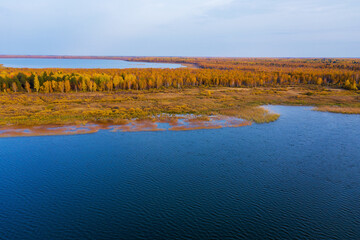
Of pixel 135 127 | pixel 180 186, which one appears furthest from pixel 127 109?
pixel 180 186

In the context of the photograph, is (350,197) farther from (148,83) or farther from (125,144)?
(148,83)

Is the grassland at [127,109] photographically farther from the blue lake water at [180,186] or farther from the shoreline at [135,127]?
the blue lake water at [180,186]

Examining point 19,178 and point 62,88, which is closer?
point 19,178

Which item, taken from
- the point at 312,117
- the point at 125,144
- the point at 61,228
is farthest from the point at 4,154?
the point at 312,117

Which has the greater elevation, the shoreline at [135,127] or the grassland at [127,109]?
the grassland at [127,109]

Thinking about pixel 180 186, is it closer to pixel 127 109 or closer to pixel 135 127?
pixel 135 127

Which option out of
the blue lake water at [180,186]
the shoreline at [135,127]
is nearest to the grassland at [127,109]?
the shoreline at [135,127]

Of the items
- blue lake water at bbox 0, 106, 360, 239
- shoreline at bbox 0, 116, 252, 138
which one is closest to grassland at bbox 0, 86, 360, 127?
shoreline at bbox 0, 116, 252, 138

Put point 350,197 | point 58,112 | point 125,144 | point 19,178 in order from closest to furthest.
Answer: point 350,197
point 19,178
point 125,144
point 58,112
